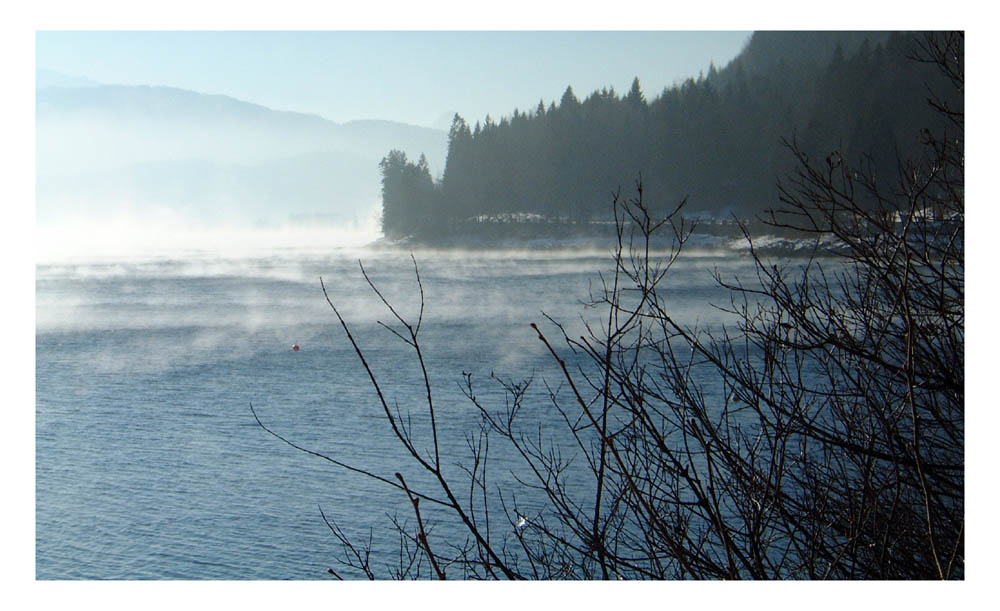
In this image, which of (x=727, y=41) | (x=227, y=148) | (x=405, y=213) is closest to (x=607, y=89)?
(x=727, y=41)

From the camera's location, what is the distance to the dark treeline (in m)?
Answer: 2.96

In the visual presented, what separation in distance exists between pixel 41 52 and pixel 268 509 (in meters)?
2.94

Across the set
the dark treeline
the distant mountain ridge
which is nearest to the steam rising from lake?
the distant mountain ridge

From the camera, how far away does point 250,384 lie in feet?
15.1

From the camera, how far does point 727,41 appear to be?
2627mm

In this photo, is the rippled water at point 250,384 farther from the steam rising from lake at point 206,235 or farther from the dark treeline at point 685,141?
the dark treeline at point 685,141

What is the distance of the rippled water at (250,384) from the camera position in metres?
3.82

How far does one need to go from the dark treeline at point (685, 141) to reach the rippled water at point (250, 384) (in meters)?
0.25

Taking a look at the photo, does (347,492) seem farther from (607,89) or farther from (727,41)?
(727,41)

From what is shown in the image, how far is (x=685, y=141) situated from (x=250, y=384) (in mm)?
2667

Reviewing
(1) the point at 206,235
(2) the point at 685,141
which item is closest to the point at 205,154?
(1) the point at 206,235

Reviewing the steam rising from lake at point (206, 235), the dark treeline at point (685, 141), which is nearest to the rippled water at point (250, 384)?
the steam rising from lake at point (206, 235)

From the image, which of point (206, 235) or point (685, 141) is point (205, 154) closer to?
point (206, 235)
